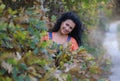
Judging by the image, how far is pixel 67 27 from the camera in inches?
177

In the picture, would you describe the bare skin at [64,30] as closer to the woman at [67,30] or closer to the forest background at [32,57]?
the woman at [67,30]

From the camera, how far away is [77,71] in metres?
3.00

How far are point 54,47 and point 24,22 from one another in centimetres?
37

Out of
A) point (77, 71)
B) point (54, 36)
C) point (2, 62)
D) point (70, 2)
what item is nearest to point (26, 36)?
point (2, 62)

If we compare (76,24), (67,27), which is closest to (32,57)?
(67,27)

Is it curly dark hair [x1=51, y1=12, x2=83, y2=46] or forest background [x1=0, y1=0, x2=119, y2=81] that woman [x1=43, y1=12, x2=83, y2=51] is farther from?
forest background [x1=0, y1=0, x2=119, y2=81]

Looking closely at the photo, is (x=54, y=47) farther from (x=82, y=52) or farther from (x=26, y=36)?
(x=26, y=36)

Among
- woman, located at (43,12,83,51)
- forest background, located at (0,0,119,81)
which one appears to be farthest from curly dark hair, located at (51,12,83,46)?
forest background, located at (0,0,119,81)

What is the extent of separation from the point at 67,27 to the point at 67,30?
0.12 feet

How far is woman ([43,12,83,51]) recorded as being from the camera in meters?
4.47

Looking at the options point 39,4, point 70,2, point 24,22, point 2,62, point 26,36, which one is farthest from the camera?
point 70,2

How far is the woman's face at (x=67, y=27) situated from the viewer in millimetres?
4488

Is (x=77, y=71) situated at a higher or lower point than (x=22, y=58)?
lower

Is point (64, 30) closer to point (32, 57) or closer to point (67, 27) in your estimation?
point (67, 27)
